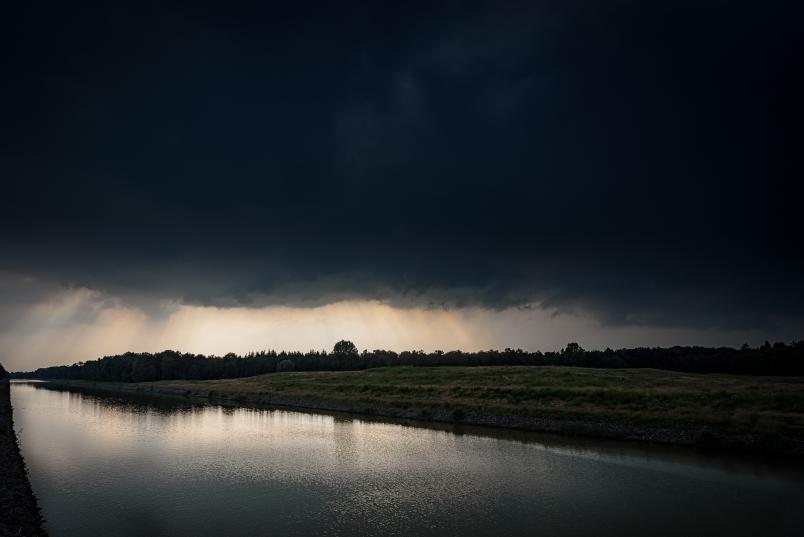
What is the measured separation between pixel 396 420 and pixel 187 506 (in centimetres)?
4597

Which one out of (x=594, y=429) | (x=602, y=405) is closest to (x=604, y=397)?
(x=602, y=405)

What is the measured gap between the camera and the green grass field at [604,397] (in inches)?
1877

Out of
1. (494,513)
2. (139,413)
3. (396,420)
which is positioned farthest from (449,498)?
(139,413)

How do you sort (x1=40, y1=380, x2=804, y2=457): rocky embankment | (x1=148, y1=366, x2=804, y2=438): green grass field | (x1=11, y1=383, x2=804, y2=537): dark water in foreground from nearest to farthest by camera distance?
(x1=11, y1=383, x2=804, y2=537): dark water in foreground
(x1=40, y1=380, x2=804, y2=457): rocky embankment
(x1=148, y1=366, x2=804, y2=438): green grass field

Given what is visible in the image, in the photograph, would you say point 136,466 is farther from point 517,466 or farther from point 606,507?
point 606,507

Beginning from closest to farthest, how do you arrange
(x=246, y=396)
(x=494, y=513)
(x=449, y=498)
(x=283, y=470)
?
(x=494, y=513), (x=449, y=498), (x=283, y=470), (x=246, y=396)

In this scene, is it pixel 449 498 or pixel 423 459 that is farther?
pixel 423 459

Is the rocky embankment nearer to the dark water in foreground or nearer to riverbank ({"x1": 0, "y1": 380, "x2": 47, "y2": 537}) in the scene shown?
the dark water in foreground

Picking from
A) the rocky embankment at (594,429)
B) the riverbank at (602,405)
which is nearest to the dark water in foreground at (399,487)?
the rocky embankment at (594,429)

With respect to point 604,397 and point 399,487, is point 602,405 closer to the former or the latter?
point 604,397

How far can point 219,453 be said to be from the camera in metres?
41.5

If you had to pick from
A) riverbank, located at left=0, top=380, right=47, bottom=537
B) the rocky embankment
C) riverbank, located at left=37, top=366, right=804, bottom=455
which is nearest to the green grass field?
riverbank, located at left=37, top=366, right=804, bottom=455

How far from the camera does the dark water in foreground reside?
22438 millimetres

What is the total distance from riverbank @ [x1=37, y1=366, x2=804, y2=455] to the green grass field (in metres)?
0.11
